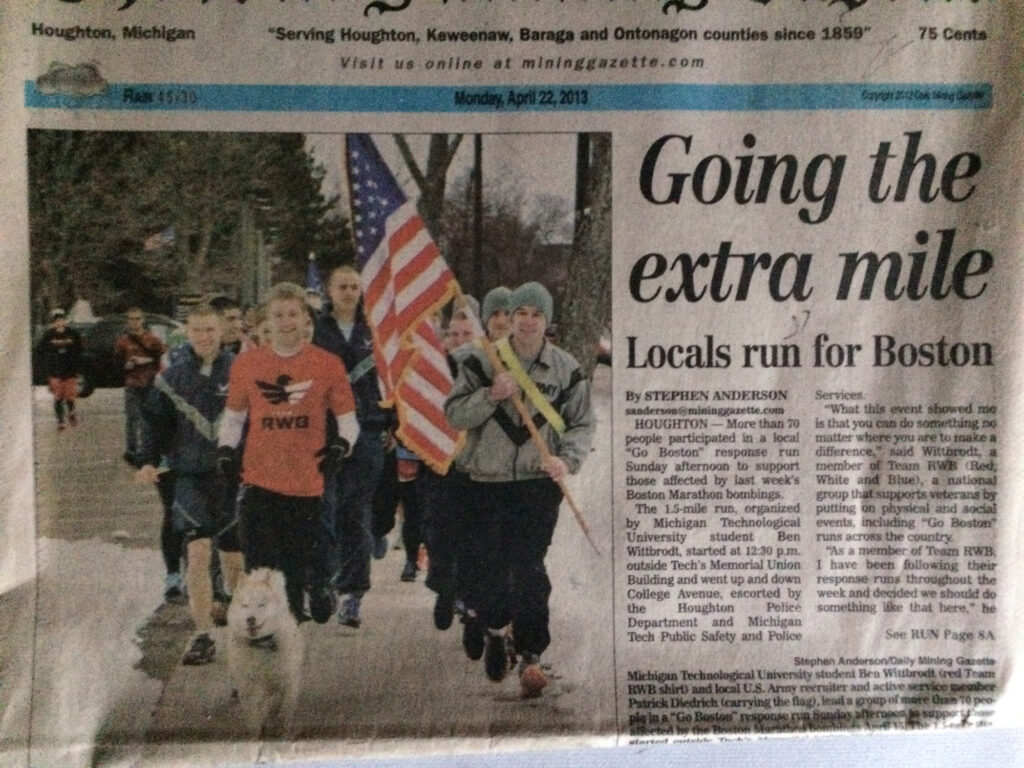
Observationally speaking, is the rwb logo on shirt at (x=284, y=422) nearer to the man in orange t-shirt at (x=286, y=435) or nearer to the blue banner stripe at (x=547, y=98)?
the man in orange t-shirt at (x=286, y=435)

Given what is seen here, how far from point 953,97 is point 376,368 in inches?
13.9

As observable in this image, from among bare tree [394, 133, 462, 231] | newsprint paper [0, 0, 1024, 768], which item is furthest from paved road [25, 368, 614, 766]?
bare tree [394, 133, 462, 231]

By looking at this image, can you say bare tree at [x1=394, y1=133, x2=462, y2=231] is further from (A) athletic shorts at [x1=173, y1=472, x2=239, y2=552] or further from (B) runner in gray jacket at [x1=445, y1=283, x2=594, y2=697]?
(A) athletic shorts at [x1=173, y1=472, x2=239, y2=552]

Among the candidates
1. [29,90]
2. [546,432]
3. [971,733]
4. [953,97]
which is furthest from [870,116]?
[29,90]

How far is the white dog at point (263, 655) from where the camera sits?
405 millimetres

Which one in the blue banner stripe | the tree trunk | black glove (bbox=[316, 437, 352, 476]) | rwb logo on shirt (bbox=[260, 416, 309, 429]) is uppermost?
the blue banner stripe

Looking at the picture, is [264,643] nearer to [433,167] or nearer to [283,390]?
[283,390]

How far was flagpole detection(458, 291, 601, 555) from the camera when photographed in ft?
1.34

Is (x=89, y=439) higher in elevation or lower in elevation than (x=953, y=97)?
lower

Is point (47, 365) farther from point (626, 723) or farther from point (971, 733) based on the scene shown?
point (971, 733)

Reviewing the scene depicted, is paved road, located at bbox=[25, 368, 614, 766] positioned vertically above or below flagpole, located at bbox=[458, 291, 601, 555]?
below

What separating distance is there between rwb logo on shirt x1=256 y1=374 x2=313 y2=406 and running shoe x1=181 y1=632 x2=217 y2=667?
0.14 m

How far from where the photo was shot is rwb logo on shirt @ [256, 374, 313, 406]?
0.41 metres

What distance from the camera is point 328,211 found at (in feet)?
1.33
